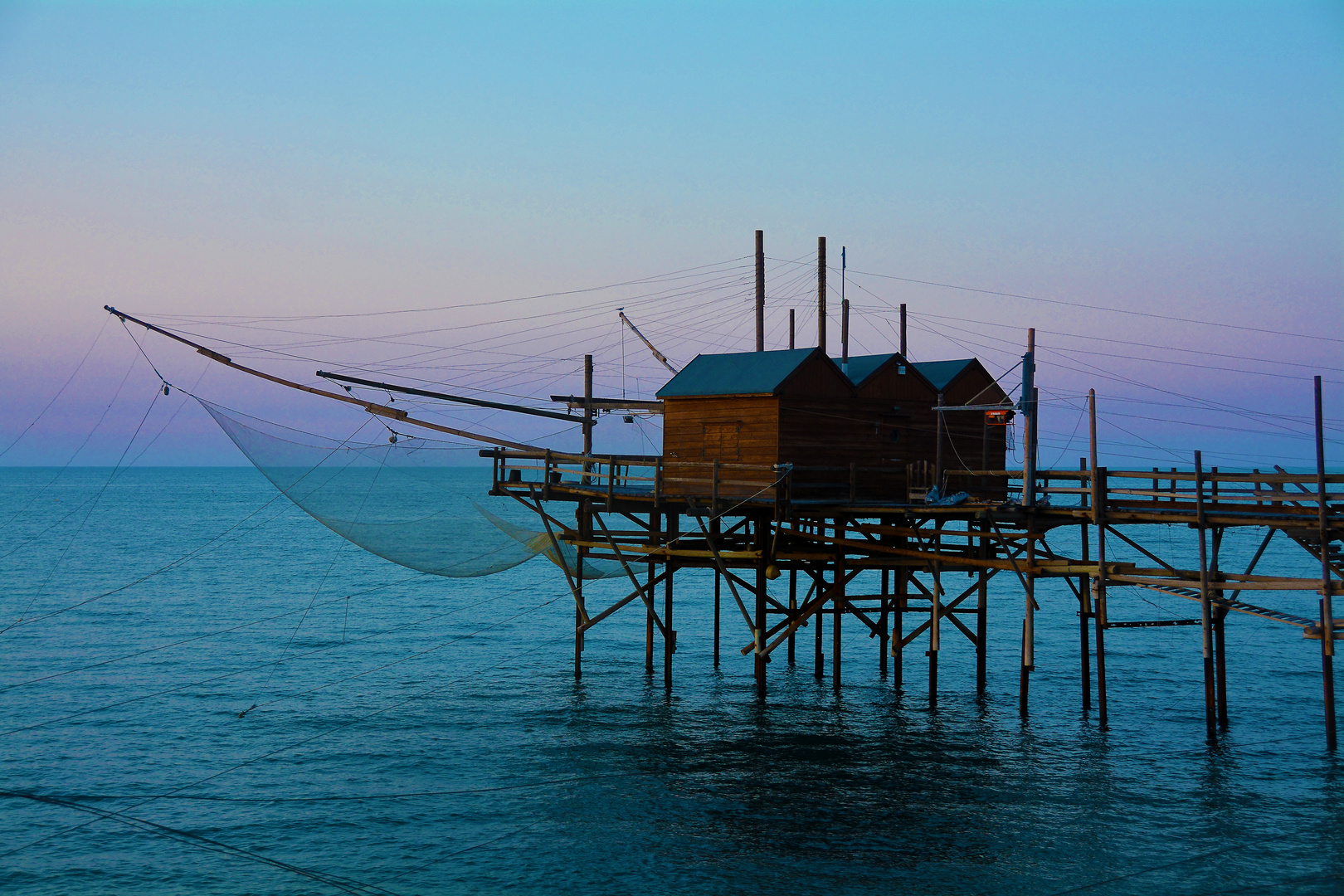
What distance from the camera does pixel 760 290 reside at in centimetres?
3609

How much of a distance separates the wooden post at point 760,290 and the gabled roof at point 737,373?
331 cm

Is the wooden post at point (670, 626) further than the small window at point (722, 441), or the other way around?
the wooden post at point (670, 626)

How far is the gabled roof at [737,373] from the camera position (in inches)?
1166

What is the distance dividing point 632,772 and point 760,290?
58.7ft

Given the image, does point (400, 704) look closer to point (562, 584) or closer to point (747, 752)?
point (747, 752)

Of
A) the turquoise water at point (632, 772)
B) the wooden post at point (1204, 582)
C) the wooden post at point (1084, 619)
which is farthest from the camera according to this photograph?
the wooden post at point (1084, 619)

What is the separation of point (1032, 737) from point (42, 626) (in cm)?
4219

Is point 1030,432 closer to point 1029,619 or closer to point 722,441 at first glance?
point 1029,619

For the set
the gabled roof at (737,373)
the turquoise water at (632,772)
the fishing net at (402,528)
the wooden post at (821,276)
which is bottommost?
the turquoise water at (632,772)

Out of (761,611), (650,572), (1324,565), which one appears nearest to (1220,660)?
(1324,565)

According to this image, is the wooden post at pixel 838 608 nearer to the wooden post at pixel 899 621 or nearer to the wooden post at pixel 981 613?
the wooden post at pixel 899 621

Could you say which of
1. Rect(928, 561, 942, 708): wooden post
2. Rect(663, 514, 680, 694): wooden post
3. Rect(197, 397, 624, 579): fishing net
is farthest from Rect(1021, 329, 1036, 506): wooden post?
Rect(197, 397, 624, 579): fishing net

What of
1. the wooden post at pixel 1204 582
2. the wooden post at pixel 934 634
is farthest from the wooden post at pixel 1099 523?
the wooden post at pixel 934 634

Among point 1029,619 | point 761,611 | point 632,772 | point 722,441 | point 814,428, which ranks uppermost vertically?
point 814,428
